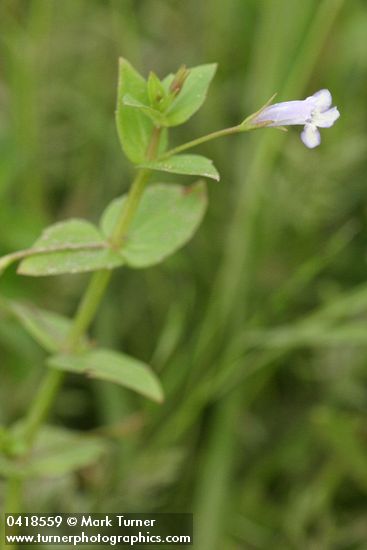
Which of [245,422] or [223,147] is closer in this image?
[245,422]

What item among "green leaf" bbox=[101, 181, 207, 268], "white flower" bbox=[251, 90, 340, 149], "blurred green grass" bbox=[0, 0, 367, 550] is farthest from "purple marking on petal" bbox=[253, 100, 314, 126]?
"blurred green grass" bbox=[0, 0, 367, 550]

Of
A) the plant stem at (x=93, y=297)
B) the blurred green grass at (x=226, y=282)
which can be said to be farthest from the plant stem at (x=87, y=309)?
the blurred green grass at (x=226, y=282)

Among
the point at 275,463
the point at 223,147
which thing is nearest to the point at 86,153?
the point at 223,147

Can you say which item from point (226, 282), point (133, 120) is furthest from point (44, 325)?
point (226, 282)

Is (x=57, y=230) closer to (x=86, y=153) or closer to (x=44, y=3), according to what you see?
(x=86, y=153)

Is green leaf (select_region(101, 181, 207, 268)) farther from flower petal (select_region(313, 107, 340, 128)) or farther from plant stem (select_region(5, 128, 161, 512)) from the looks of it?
flower petal (select_region(313, 107, 340, 128))

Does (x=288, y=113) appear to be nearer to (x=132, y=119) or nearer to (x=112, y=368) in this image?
(x=132, y=119)

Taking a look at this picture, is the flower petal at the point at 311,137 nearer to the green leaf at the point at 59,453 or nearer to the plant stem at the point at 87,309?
the plant stem at the point at 87,309
